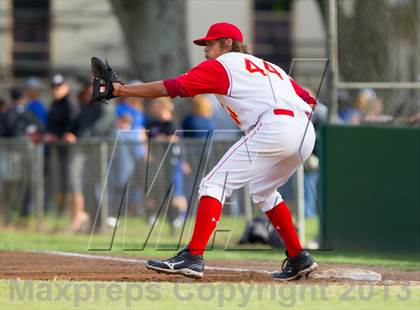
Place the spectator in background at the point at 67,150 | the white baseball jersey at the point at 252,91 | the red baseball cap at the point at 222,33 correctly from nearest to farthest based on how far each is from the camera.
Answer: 1. the white baseball jersey at the point at 252,91
2. the red baseball cap at the point at 222,33
3. the spectator in background at the point at 67,150

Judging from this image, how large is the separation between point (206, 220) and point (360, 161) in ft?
17.6

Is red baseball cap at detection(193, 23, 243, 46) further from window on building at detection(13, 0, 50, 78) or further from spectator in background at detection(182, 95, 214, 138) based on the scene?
window on building at detection(13, 0, 50, 78)

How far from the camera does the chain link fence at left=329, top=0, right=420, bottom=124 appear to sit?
1479cm

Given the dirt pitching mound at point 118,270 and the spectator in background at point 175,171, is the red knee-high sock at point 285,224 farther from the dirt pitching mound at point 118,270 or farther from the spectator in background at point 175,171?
the spectator in background at point 175,171

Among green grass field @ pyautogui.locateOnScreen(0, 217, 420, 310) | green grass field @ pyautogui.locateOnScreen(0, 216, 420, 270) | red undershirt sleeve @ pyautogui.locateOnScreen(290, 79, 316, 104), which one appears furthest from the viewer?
green grass field @ pyautogui.locateOnScreen(0, 216, 420, 270)

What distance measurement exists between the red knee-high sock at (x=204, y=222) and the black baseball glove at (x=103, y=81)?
3.60 feet

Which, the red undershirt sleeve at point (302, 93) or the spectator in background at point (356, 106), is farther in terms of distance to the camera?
the spectator in background at point (356, 106)

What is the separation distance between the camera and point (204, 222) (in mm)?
9156

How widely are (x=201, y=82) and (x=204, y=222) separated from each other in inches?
42.3

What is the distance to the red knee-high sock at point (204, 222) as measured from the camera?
9.16m

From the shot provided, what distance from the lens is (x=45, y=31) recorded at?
117 ft

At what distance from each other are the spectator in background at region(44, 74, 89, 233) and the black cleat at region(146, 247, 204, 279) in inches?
314

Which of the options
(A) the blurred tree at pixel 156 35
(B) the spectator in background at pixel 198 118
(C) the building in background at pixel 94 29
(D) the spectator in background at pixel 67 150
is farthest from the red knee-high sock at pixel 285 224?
(C) the building in background at pixel 94 29

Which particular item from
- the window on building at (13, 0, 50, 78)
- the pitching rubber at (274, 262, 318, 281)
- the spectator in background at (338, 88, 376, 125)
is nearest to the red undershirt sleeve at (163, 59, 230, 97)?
the pitching rubber at (274, 262, 318, 281)
